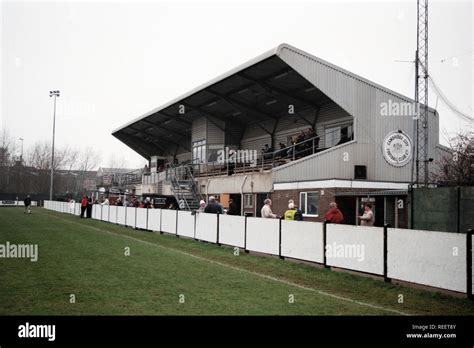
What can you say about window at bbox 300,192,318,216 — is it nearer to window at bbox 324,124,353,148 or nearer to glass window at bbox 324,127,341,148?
window at bbox 324,124,353,148

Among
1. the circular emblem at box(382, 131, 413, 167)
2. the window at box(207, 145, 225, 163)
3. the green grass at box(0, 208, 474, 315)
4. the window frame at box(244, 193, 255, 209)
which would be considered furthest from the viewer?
the window at box(207, 145, 225, 163)

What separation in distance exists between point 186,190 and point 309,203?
13237 millimetres

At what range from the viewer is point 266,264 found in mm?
15398

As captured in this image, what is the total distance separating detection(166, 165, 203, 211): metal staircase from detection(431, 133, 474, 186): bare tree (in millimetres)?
16117

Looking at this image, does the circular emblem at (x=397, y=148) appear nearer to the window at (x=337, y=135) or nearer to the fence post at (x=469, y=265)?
the window at (x=337, y=135)

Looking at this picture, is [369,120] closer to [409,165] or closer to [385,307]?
[409,165]

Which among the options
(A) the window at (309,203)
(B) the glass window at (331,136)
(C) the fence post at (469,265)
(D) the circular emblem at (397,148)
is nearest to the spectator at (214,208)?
(A) the window at (309,203)

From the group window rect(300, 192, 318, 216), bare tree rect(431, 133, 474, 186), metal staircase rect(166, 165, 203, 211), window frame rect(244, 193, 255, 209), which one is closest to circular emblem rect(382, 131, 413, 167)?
bare tree rect(431, 133, 474, 186)

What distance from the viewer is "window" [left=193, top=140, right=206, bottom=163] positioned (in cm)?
4453

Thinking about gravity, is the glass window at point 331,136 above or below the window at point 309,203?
above

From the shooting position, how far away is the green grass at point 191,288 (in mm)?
8781

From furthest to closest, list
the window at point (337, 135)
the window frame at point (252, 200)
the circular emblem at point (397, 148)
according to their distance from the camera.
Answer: the window frame at point (252, 200)
the window at point (337, 135)
the circular emblem at point (397, 148)

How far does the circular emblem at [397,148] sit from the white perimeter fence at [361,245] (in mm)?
A: 12791
